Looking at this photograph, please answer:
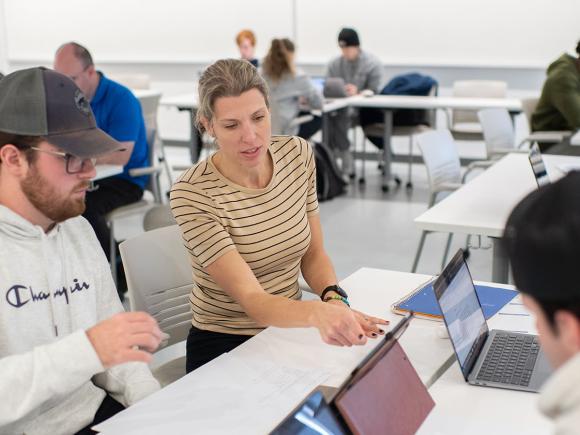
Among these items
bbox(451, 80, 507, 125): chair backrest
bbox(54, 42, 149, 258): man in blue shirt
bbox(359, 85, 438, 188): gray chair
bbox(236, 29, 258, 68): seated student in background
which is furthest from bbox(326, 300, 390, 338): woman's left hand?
bbox(236, 29, 258, 68): seated student in background

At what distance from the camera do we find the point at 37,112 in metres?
1.60

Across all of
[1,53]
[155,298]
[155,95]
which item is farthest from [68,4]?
[155,298]

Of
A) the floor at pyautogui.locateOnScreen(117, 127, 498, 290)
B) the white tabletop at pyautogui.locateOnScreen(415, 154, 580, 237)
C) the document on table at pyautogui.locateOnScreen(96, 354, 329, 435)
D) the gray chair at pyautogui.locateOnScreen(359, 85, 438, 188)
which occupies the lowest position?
the floor at pyautogui.locateOnScreen(117, 127, 498, 290)

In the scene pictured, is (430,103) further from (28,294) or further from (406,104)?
(28,294)

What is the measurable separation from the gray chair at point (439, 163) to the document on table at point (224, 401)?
230 cm

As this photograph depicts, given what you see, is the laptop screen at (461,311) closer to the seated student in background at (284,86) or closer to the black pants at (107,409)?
the black pants at (107,409)

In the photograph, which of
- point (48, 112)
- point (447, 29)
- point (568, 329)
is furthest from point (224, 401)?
point (447, 29)

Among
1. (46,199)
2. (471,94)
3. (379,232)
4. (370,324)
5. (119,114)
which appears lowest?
(379,232)

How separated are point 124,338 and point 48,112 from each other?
52cm

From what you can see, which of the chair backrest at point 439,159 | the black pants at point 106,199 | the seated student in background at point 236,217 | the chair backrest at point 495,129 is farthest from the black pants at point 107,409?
the chair backrest at point 495,129

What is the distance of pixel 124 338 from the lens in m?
1.36

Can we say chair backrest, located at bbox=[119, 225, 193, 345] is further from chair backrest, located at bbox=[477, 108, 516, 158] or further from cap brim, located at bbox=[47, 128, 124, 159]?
chair backrest, located at bbox=[477, 108, 516, 158]

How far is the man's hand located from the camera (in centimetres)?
136

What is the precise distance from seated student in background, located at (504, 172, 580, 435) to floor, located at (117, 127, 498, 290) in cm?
358
